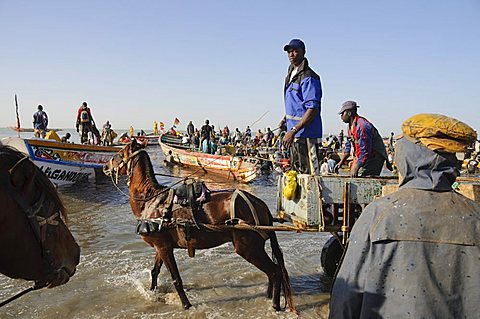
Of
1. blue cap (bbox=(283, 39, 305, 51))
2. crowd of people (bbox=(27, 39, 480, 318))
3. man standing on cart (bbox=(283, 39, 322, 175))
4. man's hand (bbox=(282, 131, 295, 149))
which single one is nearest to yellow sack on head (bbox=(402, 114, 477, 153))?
crowd of people (bbox=(27, 39, 480, 318))

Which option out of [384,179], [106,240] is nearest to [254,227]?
[384,179]

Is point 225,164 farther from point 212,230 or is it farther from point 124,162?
point 212,230

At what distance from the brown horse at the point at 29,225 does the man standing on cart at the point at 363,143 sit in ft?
13.1

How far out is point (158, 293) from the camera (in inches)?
218

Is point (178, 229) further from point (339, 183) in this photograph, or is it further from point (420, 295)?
point (420, 295)

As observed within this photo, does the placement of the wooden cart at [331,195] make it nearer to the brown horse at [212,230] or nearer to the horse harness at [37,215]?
the brown horse at [212,230]

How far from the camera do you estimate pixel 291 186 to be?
15.5 feet

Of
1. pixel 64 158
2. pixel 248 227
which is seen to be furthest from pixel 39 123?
pixel 248 227

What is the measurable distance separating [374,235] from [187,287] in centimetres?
477

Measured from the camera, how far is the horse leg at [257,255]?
4969mm

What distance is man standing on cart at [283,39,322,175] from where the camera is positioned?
471 cm

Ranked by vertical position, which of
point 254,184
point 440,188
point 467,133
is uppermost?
point 467,133

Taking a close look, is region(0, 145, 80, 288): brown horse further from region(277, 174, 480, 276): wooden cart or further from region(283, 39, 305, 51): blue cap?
region(283, 39, 305, 51): blue cap

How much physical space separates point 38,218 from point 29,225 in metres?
0.07
